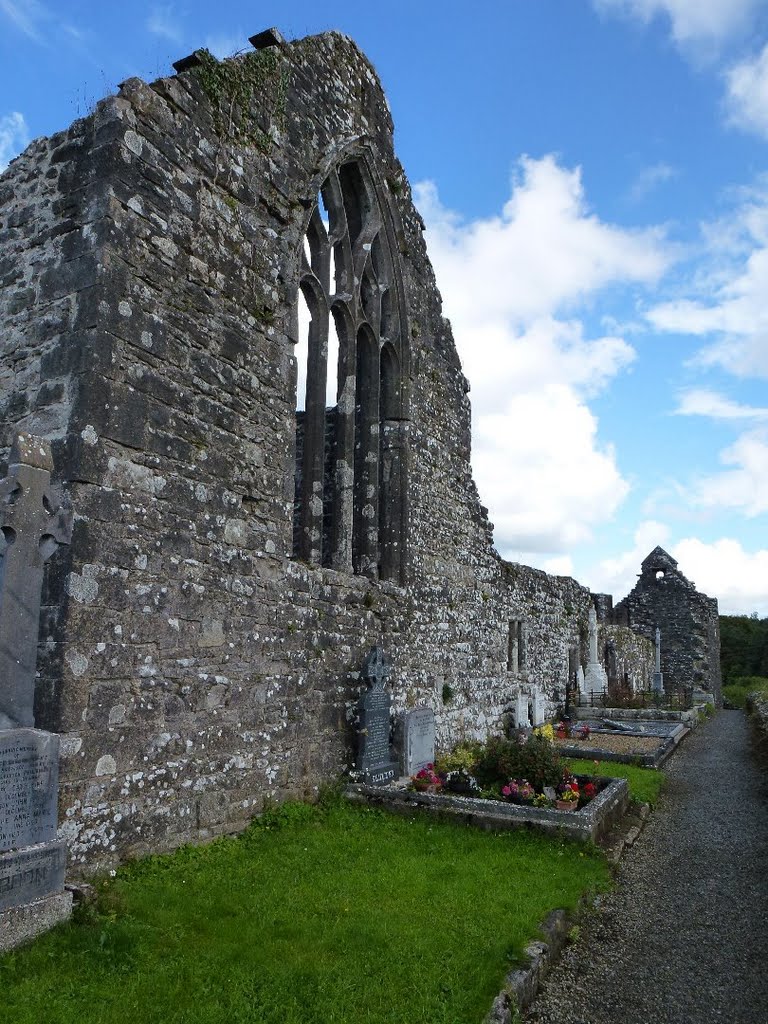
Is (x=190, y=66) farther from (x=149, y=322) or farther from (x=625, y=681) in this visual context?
(x=625, y=681)

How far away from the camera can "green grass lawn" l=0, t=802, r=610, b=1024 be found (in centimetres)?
348

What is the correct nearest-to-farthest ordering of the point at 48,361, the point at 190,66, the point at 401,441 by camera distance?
1. the point at 48,361
2. the point at 190,66
3. the point at 401,441

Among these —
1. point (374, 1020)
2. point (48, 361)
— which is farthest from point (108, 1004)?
point (48, 361)

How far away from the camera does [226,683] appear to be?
6273 millimetres

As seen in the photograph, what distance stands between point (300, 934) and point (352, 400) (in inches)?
254

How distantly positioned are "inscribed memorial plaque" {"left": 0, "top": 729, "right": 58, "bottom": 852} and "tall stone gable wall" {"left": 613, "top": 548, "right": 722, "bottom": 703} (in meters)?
29.7

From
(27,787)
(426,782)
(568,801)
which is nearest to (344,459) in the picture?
(426,782)

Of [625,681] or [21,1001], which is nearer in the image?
[21,1001]

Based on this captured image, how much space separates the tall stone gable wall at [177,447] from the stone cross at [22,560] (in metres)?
0.42

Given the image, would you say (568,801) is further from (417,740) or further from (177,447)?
(177,447)

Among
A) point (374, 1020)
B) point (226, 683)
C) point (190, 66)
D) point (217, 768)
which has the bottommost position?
point (374, 1020)

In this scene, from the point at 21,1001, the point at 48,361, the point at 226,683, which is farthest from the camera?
the point at 226,683

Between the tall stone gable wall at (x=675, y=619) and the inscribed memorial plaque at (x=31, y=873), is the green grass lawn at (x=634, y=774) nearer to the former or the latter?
the inscribed memorial plaque at (x=31, y=873)

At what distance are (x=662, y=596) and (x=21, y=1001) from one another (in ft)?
104
